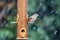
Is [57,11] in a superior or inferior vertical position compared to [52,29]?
superior

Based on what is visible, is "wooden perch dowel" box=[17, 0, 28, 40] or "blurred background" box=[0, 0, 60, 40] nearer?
"wooden perch dowel" box=[17, 0, 28, 40]

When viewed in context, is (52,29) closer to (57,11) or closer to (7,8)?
(57,11)

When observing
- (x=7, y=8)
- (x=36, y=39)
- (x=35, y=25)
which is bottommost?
(x=36, y=39)

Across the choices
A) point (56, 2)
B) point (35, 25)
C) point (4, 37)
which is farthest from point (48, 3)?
point (4, 37)

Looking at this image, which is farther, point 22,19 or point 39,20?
point 39,20

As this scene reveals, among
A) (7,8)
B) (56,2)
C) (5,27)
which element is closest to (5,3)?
(7,8)

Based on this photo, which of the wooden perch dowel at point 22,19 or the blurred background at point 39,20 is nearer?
the wooden perch dowel at point 22,19

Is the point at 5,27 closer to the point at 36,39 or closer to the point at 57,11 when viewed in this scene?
the point at 36,39
